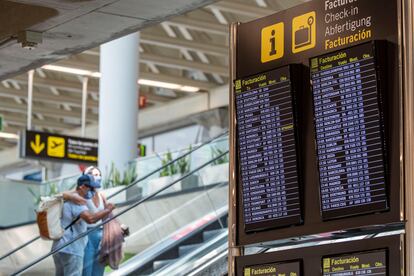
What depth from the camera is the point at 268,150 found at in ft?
21.8

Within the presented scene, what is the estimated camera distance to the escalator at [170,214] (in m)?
13.0

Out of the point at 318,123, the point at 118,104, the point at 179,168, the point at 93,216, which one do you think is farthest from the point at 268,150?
the point at 118,104

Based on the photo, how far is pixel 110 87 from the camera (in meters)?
21.5

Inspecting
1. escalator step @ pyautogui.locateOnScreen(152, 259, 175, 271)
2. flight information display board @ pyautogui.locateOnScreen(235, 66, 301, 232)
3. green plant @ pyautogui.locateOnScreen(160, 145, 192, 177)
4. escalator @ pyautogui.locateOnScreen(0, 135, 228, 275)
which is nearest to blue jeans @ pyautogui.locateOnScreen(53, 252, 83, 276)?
escalator @ pyautogui.locateOnScreen(0, 135, 228, 275)

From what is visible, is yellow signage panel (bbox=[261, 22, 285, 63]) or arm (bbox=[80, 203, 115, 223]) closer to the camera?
yellow signage panel (bbox=[261, 22, 285, 63])

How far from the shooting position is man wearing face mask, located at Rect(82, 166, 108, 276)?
11.5m

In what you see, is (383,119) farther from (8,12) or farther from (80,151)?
(80,151)

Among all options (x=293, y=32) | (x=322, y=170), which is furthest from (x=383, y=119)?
(x=293, y=32)

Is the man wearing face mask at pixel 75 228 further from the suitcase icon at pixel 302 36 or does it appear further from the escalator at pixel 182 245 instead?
the suitcase icon at pixel 302 36

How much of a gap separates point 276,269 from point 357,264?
682mm

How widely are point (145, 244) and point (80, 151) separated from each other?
15161mm

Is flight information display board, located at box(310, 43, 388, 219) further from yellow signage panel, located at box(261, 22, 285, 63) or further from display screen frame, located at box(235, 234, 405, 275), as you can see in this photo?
yellow signage panel, located at box(261, 22, 285, 63)

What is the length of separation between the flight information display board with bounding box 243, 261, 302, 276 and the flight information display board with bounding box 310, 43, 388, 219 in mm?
398

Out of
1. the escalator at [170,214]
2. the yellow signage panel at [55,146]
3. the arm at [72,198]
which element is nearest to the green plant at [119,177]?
the escalator at [170,214]
